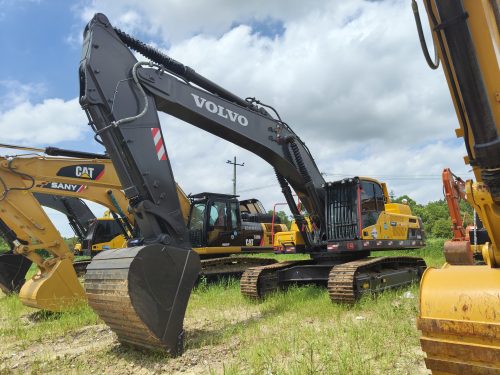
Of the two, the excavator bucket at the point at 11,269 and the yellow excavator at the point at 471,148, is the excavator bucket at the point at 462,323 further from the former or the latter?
the excavator bucket at the point at 11,269

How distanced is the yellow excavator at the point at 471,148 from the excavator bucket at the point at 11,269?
10.1m

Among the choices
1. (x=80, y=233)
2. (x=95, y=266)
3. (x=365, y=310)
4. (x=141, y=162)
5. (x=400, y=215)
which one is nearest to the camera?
(x=95, y=266)

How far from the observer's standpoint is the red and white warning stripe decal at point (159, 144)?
227 inches

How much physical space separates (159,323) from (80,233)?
1381 cm

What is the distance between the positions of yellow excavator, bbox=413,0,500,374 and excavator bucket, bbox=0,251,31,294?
33.3 feet

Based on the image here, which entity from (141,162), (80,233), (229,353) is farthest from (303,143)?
(80,233)

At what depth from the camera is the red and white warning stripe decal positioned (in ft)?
18.9

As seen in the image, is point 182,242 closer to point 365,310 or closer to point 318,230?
point 365,310

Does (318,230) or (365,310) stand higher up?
(318,230)

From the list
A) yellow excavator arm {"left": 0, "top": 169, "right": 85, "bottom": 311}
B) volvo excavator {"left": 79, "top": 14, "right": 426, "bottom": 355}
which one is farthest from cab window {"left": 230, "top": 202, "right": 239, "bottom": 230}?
yellow excavator arm {"left": 0, "top": 169, "right": 85, "bottom": 311}

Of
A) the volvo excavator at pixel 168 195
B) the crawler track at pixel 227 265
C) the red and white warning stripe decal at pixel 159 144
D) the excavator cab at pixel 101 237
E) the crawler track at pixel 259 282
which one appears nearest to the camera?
the volvo excavator at pixel 168 195

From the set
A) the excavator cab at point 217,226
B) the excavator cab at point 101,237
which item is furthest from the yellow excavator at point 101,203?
the excavator cab at point 101,237

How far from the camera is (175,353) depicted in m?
4.77

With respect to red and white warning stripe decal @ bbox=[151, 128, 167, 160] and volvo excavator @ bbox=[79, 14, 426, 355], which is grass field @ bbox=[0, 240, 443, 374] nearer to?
volvo excavator @ bbox=[79, 14, 426, 355]
